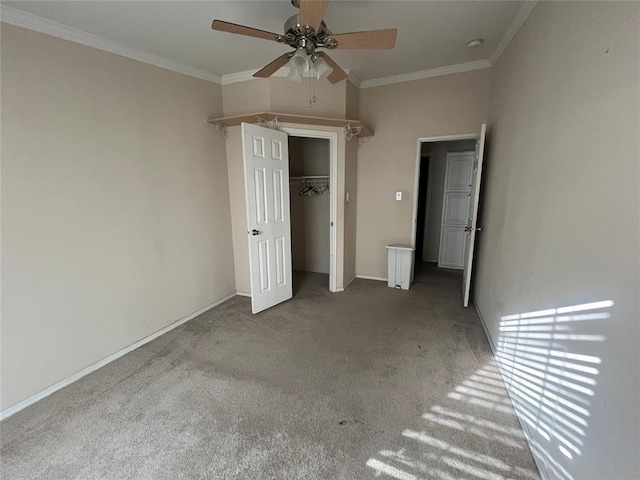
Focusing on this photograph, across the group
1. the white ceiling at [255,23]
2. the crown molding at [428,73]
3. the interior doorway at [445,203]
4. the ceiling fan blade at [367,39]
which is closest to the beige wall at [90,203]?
the white ceiling at [255,23]

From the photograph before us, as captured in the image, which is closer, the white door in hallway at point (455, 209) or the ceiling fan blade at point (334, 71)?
the ceiling fan blade at point (334, 71)

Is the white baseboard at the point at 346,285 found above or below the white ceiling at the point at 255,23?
below

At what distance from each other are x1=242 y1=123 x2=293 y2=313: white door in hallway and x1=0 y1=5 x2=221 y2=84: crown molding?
3.02 feet

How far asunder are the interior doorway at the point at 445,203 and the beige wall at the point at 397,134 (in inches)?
31.2

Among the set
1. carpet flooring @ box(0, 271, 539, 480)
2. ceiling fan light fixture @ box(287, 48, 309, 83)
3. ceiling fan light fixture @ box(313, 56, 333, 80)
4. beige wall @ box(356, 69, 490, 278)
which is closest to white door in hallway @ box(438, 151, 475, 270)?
beige wall @ box(356, 69, 490, 278)

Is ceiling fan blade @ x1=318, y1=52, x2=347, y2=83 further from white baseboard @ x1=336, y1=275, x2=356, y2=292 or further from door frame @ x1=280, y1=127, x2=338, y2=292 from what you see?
white baseboard @ x1=336, y1=275, x2=356, y2=292

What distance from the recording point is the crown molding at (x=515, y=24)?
1.98 meters

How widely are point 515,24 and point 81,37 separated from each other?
3327 millimetres

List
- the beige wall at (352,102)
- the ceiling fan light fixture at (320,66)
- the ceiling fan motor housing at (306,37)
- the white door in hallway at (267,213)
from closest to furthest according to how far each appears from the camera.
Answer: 1. the ceiling fan motor housing at (306,37)
2. the ceiling fan light fixture at (320,66)
3. the white door in hallway at (267,213)
4. the beige wall at (352,102)

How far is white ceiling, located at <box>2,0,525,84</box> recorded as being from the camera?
1.98 metres

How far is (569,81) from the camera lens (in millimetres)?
1425

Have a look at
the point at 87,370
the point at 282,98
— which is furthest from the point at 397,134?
the point at 87,370

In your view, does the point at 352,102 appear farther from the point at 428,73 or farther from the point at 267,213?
the point at 267,213

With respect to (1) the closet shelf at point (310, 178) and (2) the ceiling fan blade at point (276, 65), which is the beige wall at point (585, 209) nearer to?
(2) the ceiling fan blade at point (276, 65)
